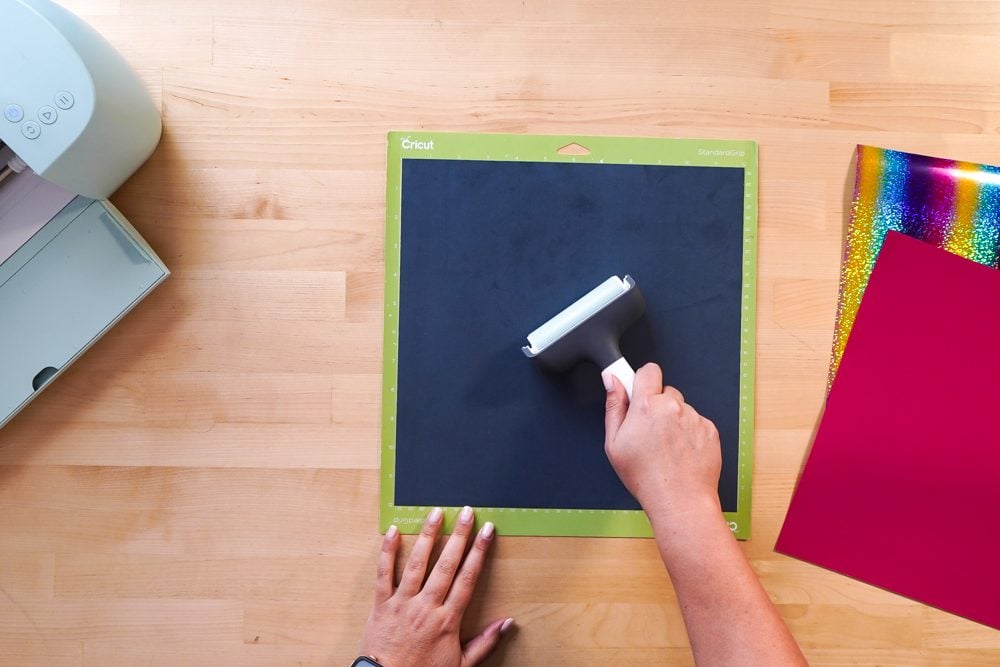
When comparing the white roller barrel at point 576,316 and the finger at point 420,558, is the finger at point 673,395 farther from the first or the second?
the finger at point 420,558

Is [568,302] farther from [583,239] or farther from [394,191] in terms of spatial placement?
[394,191]

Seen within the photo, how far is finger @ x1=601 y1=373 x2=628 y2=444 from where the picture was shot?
26.4 inches

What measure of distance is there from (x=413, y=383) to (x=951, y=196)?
2.16 feet

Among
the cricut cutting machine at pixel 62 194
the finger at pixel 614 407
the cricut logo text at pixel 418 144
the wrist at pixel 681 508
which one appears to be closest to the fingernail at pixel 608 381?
the finger at pixel 614 407

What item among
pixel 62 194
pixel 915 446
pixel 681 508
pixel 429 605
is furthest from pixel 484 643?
pixel 62 194

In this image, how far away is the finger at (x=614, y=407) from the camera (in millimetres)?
669

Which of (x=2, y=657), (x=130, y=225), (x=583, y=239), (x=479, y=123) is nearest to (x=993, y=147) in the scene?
(x=583, y=239)

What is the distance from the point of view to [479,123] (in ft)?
2.52

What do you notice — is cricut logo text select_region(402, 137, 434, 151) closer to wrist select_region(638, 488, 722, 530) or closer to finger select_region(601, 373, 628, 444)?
finger select_region(601, 373, 628, 444)

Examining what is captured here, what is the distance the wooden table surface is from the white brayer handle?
0.18 metres

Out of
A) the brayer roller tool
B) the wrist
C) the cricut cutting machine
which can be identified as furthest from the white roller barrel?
the cricut cutting machine

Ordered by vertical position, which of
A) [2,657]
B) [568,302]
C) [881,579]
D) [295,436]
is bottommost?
[2,657]

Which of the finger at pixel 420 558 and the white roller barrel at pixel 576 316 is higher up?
the white roller barrel at pixel 576 316

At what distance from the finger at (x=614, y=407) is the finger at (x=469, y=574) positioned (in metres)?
0.19
